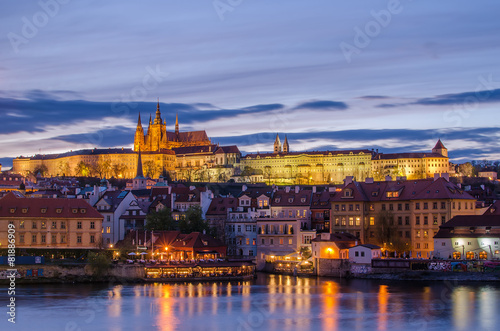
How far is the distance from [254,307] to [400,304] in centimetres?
882

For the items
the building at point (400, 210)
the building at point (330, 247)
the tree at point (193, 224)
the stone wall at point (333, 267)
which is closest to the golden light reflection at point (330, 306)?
the stone wall at point (333, 267)

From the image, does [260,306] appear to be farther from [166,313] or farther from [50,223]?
[50,223]

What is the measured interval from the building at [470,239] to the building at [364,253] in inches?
208

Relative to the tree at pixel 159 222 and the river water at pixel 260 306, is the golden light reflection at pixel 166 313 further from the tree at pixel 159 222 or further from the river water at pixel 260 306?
the tree at pixel 159 222

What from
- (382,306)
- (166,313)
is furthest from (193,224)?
(382,306)

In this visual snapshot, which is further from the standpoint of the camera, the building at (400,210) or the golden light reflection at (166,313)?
the building at (400,210)

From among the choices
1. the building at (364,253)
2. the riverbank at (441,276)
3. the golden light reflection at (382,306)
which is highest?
the building at (364,253)

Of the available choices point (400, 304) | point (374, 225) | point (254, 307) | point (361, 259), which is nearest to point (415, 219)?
point (374, 225)

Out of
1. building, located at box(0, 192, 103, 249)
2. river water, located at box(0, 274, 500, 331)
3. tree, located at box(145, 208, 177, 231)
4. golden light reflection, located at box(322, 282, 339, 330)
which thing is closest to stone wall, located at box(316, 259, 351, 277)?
river water, located at box(0, 274, 500, 331)

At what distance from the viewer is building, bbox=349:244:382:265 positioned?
206ft

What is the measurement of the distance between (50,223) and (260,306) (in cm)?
2607

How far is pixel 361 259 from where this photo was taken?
6309cm

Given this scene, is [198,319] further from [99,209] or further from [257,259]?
[99,209]

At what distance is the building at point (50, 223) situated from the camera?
65.6m
